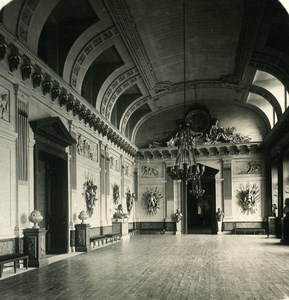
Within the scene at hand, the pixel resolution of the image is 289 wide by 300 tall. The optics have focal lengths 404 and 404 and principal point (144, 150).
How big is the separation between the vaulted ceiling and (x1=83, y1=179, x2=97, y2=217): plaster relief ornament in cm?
307

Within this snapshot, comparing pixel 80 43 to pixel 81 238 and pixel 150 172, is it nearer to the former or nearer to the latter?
pixel 81 238

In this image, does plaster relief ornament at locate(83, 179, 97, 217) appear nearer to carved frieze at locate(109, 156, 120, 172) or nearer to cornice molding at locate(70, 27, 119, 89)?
carved frieze at locate(109, 156, 120, 172)

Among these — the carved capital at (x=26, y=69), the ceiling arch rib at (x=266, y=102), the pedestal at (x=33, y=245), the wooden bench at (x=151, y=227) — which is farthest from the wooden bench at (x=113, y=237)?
the ceiling arch rib at (x=266, y=102)

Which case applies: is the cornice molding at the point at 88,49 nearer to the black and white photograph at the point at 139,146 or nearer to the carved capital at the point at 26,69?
the black and white photograph at the point at 139,146

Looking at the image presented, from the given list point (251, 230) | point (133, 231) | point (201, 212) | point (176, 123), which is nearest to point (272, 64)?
point (176, 123)

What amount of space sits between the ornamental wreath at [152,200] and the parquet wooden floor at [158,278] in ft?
32.9

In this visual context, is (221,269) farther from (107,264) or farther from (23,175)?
(23,175)

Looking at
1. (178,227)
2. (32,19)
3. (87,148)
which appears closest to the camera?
(32,19)

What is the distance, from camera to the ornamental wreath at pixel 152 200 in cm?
2138

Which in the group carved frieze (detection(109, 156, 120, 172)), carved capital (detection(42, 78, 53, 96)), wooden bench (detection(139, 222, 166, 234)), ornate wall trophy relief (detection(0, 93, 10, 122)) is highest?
carved capital (detection(42, 78, 53, 96))

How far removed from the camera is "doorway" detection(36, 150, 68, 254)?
11805 mm

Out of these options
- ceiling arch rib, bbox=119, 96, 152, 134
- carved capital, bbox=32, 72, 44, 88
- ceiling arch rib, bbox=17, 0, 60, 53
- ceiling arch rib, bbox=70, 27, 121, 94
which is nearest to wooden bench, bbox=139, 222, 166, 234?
ceiling arch rib, bbox=119, 96, 152, 134

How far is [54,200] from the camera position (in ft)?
39.2

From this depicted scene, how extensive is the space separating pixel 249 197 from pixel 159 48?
10.0 metres
